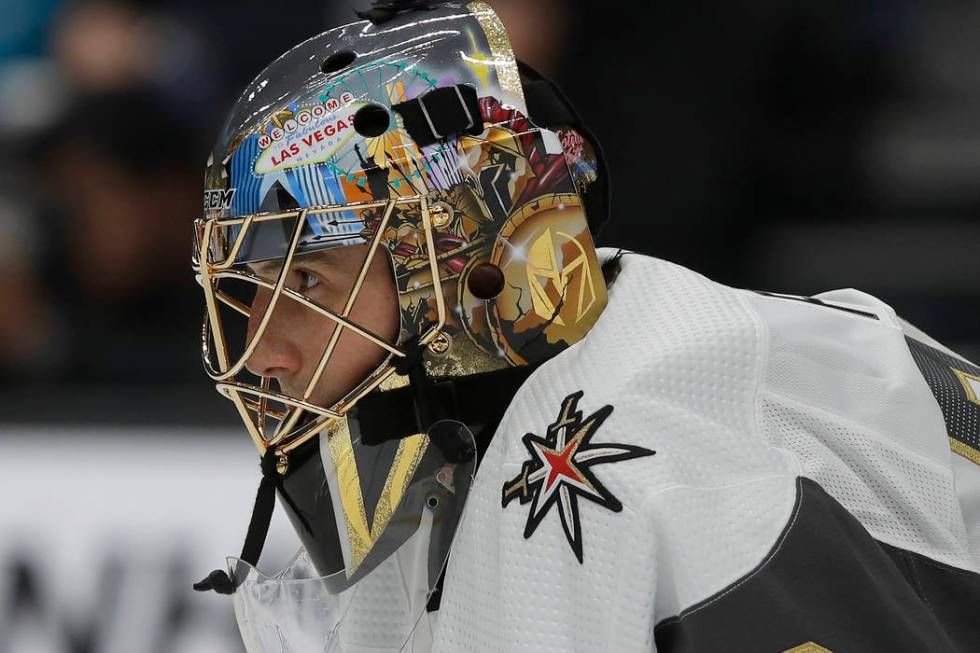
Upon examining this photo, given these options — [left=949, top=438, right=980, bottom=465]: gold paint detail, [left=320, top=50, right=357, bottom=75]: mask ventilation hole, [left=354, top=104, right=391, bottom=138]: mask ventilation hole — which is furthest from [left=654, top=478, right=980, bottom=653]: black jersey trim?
[left=320, top=50, right=357, bottom=75]: mask ventilation hole

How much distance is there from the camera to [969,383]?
1.51 meters

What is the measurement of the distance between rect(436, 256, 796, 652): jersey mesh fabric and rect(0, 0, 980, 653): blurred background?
197 centimetres

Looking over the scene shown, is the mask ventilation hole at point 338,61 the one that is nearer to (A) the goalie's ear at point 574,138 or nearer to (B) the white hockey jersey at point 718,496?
(A) the goalie's ear at point 574,138

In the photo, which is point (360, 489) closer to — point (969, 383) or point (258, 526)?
point (258, 526)

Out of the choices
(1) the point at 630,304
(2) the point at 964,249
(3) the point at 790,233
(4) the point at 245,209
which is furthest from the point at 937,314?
(4) the point at 245,209

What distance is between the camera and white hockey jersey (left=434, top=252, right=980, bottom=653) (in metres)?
1.11

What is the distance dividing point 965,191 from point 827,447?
2.36 metres

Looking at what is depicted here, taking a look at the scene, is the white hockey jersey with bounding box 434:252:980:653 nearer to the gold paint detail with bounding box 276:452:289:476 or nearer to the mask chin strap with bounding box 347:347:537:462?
the mask chin strap with bounding box 347:347:537:462

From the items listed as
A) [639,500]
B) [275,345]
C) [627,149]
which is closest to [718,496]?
[639,500]

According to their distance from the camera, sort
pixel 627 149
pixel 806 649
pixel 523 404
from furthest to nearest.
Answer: pixel 627 149
pixel 523 404
pixel 806 649

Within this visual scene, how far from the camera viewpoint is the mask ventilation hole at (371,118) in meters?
1.38

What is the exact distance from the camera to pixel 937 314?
10.8ft

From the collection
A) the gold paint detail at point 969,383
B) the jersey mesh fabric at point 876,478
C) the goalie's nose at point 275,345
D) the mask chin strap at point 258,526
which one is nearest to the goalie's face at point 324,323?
the goalie's nose at point 275,345

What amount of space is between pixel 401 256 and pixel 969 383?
0.72 metres
